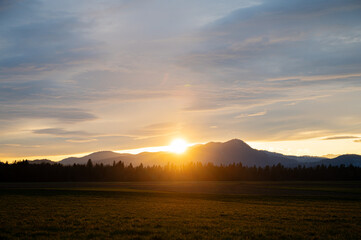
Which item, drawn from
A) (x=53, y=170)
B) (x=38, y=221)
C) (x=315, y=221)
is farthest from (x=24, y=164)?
(x=315, y=221)

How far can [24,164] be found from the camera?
173250mm

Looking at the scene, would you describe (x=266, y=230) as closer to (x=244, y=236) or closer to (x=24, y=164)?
(x=244, y=236)

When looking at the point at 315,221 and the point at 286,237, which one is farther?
the point at 315,221

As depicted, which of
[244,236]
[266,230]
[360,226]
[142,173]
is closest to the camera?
[244,236]

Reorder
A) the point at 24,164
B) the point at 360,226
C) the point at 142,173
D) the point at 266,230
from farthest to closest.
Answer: the point at 142,173 < the point at 24,164 < the point at 360,226 < the point at 266,230

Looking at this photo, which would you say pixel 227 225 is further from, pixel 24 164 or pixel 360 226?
pixel 24 164

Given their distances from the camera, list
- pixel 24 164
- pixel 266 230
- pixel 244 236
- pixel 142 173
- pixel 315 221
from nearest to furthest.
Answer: pixel 244 236 < pixel 266 230 < pixel 315 221 < pixel 24 164 < pixel 142 173

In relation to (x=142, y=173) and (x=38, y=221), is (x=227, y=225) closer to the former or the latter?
(x=38, y=221)

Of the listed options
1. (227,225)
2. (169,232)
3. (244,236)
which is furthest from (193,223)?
(244,236)

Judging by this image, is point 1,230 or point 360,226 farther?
point 360,226

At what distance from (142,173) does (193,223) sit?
17535 centimetres

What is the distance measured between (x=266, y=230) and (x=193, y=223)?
6336 mm

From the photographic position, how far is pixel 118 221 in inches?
1040

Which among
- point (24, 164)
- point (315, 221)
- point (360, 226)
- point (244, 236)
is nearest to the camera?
point (244, 236)
